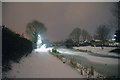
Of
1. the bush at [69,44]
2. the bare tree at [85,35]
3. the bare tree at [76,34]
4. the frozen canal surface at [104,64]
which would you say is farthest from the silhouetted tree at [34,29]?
the bare tree at [85,35]

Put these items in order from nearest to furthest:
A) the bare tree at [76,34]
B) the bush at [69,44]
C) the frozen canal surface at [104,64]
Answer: the frozen canal surface at [104,64], the bush at [69,44], the bare tree at [76,34]

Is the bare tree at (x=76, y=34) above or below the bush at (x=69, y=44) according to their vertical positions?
above

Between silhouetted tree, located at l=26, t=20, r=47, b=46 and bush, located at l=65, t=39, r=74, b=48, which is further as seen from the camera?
bush, located at l=65, t=39, r=74, b=48

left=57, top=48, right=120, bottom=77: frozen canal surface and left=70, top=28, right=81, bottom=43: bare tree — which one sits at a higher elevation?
left=70, top=28, right=81, bottom=43: bare tree

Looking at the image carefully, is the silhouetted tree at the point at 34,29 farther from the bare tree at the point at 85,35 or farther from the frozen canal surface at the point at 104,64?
the bare tree at the point at 85,35

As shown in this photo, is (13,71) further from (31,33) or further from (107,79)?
(31,33)

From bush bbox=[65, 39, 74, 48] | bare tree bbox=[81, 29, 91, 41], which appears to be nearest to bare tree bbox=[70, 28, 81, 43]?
bare tree bbox=[81, 29, 91, 41]

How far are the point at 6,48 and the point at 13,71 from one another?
3.94 feet

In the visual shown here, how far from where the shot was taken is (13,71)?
3.95 m

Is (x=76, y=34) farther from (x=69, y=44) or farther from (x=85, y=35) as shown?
(x=69, y=44)

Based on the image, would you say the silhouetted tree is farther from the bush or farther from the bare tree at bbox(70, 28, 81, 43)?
the bare tree at bbox(70, 28, 81, 43)

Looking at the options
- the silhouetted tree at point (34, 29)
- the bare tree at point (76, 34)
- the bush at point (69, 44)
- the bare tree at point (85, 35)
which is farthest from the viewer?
the bare tree at point (85, 35)

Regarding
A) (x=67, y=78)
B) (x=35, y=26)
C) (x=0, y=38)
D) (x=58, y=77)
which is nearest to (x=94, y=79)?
(x=67, y=78)

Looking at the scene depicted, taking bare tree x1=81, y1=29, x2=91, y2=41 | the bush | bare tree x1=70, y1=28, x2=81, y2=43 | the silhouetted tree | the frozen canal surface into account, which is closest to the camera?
the frozen canal surface
